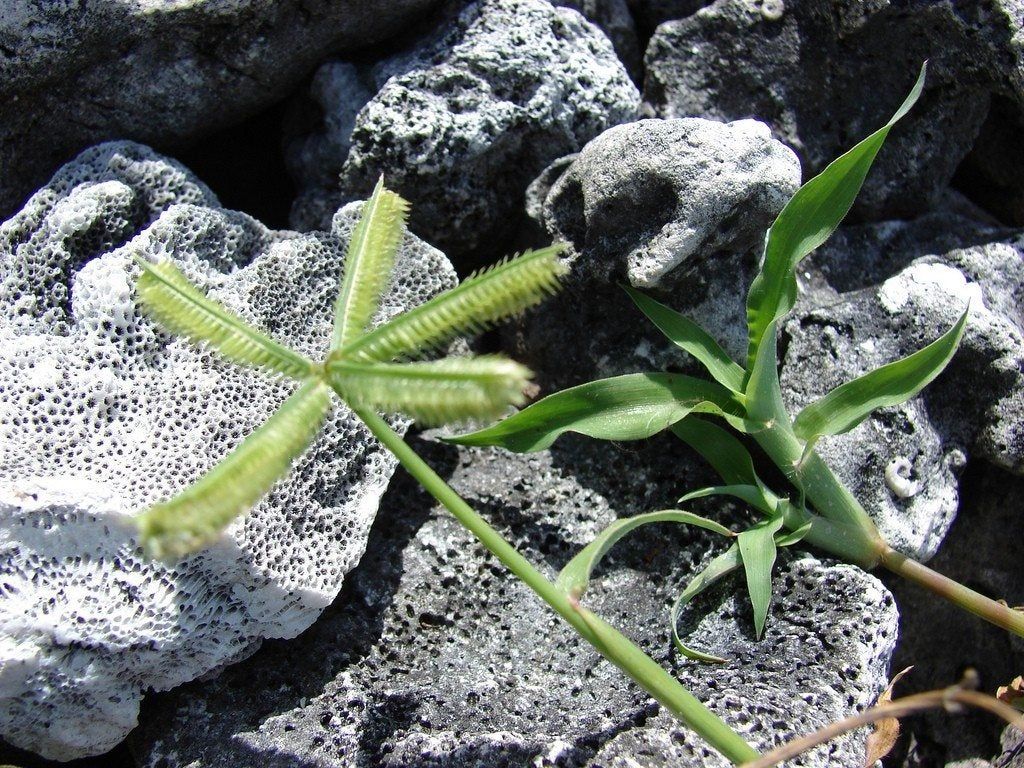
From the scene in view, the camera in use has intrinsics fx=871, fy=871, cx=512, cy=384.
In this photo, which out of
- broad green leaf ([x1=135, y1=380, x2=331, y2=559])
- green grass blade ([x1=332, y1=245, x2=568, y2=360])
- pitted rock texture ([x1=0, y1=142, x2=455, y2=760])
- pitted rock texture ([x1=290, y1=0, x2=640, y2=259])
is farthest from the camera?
pitted rock texture ([x1=290, y1=0, x2=640, y2=259])

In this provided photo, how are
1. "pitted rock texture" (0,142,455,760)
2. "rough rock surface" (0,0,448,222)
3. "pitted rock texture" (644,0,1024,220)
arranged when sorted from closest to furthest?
"pitted rock texture" (0,142,455,760), "rough rock surface" (0,0,448,222), "pitted rock texture" (644,0,1024,220)

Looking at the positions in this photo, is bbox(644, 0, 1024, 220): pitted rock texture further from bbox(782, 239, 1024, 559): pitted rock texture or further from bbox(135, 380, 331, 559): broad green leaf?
bbox(135, 380, 331, 559): broad green leaf

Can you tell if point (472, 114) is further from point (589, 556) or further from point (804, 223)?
point (589, 556)

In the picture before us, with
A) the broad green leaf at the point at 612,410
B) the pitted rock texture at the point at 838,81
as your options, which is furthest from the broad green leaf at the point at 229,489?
the pitted rock texture at the point at 838,81

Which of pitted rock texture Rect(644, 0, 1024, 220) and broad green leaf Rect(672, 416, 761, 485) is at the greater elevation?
pitted rock texture Rect(644, 0, 1024, 220)

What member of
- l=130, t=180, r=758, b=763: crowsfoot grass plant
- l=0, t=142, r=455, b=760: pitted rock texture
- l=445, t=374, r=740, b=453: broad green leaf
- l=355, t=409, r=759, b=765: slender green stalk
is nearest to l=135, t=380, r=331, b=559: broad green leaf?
l=130, t=180, r=758, b=763: crowsfoot grass plant

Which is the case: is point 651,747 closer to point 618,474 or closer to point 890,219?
point 618,474

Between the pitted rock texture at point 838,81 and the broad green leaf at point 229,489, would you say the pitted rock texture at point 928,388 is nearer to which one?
the pitted rock texture at point 838,81

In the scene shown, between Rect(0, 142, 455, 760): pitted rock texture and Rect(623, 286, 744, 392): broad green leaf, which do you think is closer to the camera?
Rect(0, 142, 455, 760): pitted rock texture
